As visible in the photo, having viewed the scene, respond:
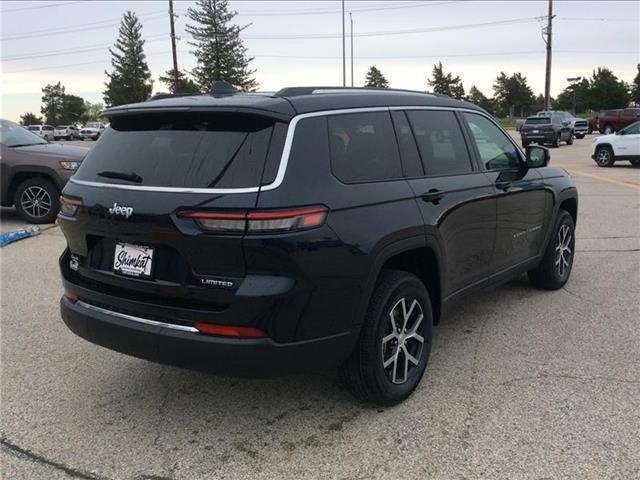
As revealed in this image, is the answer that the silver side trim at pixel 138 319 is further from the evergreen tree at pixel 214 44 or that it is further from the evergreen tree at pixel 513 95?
the evergreen tree at pixel 513 95

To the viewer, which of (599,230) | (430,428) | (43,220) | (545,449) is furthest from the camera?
(43,220)

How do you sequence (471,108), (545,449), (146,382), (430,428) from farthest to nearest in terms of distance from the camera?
(471,108), (146,382), (430,428), (545,449)

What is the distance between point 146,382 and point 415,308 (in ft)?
5.83

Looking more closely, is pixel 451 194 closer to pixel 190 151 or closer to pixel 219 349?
pixel 190 151

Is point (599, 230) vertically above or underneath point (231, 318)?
underneath

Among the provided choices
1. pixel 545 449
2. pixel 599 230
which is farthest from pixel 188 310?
pixel 599 230

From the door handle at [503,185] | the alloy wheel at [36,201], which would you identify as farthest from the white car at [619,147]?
the alloy wheel at [36,201]

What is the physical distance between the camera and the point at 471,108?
15.2ft

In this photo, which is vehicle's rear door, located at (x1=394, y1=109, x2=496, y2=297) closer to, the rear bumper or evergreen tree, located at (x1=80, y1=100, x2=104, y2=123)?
the rear bumper

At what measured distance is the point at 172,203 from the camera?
9.60ft

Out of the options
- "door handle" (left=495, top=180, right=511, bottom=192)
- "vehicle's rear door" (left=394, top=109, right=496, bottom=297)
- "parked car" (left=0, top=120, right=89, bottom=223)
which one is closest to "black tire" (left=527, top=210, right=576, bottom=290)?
"door handle" (left=495, top=180, right=511, bottom=192)

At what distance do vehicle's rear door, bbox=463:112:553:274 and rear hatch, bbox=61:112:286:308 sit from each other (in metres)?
2.16

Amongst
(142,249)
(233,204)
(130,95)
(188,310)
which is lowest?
(188,310)

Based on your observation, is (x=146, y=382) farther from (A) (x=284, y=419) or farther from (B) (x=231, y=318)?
(B) (x=231, y=318)
